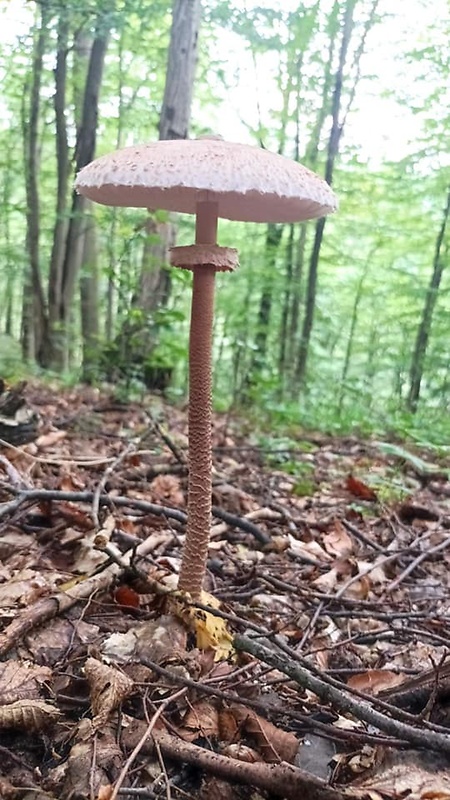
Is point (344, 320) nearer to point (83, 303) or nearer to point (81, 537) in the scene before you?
point (83, 303)

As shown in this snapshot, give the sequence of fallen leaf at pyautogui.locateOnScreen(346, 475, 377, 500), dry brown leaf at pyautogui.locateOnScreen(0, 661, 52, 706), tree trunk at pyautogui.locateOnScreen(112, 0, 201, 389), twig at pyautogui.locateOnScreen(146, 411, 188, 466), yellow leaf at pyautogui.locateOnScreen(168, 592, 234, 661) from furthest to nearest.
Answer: tree trunk at pyautogui.locateOnScreen(112, 0, 201, 389) → fallen leaf at pyautogui.locateOnScreen(346, 475, 377, 500) → twig at pyautogui.locateOnScreen(146, 411, 188, 466) → yellow leaf at pyautogui.locateOnScreen(168, 592, 234, 661) → dry brown leaf at pyautogui.locateOnScreen(0, 661, 52, 706)

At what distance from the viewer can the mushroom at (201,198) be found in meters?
2.01

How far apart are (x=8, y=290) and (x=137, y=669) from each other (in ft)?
64.5

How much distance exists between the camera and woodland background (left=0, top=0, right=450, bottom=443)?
7535mm

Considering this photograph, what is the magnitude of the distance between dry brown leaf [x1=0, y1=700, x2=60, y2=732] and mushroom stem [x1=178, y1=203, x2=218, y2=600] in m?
0.76

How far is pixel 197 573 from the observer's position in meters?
2.45

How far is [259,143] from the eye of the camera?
38.4 feet

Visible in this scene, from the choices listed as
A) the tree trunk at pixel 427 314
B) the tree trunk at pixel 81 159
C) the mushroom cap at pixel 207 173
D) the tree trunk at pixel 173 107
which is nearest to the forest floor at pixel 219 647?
the mushroom cap at pixel 207 173

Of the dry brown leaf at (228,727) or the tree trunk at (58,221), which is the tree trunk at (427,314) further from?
the dry brown leaf at (228,727)

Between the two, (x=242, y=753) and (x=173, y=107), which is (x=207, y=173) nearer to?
(x=242, y=753)

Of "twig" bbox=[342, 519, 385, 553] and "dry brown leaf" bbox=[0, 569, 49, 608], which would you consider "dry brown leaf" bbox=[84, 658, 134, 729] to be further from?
"twig" bbox=[342, 519, 385, 553]

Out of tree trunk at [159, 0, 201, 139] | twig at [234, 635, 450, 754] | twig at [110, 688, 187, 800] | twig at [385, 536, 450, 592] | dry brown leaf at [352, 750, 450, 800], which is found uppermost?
tree trunk at [159, 0, 201, 139]

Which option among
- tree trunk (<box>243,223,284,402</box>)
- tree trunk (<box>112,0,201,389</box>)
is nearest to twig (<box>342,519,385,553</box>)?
tree trunk (<box>112,0,201,389</box>)

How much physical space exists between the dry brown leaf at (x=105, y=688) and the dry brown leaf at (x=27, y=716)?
122 mm
